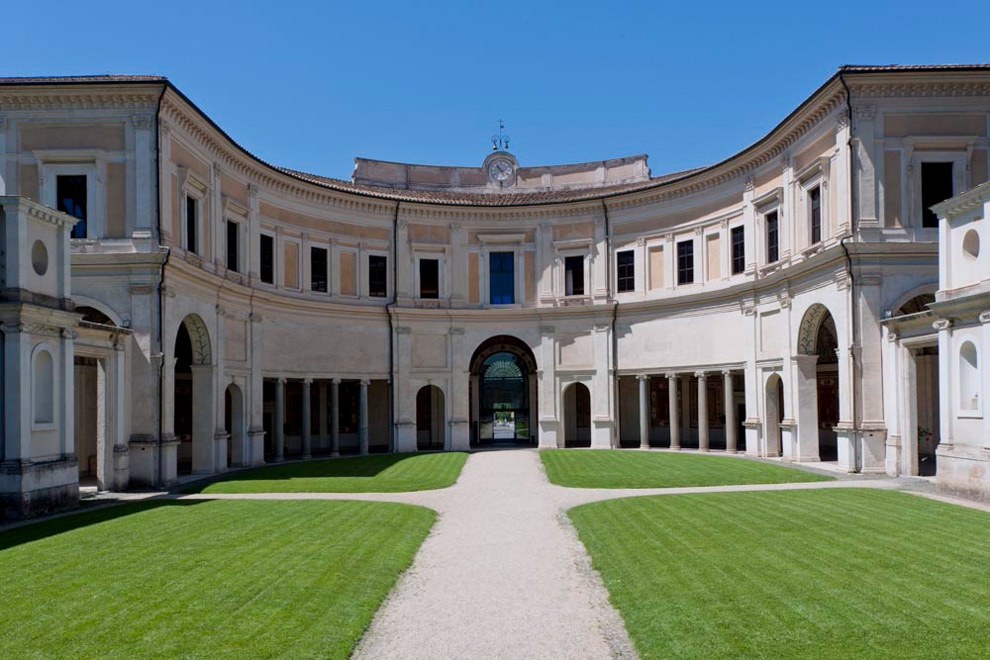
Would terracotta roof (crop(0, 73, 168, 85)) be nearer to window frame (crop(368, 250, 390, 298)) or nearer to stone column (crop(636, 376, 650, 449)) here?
window frame (crop(368, 250, 390, 298))

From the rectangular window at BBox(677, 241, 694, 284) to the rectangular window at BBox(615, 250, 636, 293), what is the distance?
7.95 feet

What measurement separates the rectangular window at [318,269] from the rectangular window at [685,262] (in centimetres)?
1679

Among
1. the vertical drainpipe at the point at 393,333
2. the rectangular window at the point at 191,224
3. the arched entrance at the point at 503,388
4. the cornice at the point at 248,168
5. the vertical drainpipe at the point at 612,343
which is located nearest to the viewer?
the cornice at the point at 248,168

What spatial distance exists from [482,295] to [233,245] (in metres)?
12.9

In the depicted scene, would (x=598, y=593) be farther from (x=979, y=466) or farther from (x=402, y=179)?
(x=402, y=179)

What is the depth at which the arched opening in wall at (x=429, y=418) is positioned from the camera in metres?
41.7

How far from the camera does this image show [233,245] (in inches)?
1253

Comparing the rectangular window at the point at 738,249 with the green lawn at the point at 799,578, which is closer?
the green lawn at the point at 799,578

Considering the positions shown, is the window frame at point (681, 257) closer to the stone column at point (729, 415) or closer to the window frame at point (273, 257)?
the stone column at point (729, 415)

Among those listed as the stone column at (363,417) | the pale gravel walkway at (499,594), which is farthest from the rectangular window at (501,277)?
the pale gravel walkway at (499,594)

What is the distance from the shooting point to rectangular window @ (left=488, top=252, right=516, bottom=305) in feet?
132

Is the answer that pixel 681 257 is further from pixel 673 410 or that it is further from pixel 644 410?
pixel 644 410

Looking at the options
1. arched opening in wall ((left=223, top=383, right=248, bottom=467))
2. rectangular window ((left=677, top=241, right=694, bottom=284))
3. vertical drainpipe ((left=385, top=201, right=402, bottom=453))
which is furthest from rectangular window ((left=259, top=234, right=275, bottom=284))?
rectangular window ((left=677, top=241, right=694, bottom=284))

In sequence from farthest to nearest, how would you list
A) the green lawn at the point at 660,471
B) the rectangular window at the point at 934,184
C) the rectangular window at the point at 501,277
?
the rectangular window at the point at 501,277
the rectangular window at the point at 934,184
the green lawn at the point at 660,471
